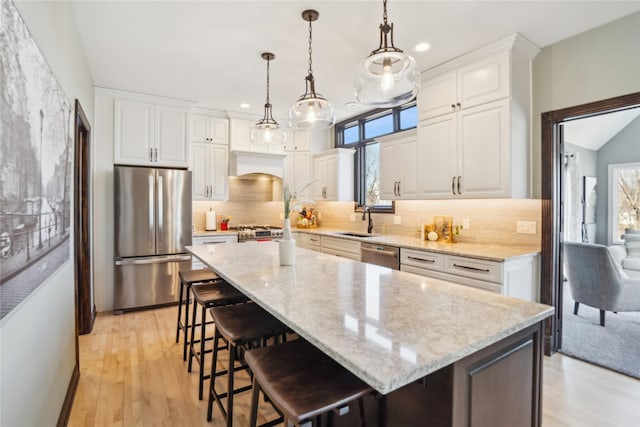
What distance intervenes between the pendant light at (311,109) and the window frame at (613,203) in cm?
607

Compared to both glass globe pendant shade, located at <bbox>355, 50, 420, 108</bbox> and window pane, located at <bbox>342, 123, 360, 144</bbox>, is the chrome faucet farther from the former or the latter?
glass globe pendant shade, located at <bbox>355, 50, 420, 108</bbox>

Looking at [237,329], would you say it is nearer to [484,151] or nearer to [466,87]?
[484,151]

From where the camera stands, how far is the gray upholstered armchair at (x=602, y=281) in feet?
11.0

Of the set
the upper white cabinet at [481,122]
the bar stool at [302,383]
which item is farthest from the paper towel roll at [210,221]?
the bar stool at [302,383]

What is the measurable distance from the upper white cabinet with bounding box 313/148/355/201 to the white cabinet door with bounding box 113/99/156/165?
239 centimetres

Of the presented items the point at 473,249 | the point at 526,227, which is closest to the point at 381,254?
the point at 473,249

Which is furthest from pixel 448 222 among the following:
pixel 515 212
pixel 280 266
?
pixel 280 266

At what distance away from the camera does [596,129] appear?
5.49 m

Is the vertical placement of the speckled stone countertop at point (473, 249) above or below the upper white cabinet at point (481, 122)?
below

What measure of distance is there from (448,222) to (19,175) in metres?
3.48

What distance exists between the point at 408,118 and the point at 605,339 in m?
3.18

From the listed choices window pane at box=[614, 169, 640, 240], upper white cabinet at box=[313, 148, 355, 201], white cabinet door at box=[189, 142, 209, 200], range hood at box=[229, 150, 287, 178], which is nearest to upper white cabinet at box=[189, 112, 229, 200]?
white cabinet door at box=[189, 142, 209, 200]

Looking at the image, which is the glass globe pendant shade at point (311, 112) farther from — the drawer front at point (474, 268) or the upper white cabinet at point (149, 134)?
the upper white cabinet at point (149, 134)

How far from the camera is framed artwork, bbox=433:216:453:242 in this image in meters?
3.54
